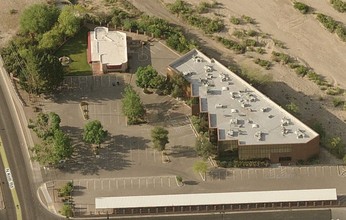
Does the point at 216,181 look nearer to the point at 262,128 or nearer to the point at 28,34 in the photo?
the point at 262,128

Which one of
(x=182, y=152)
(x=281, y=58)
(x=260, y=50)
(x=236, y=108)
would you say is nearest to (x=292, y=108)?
(x=236, y=108)

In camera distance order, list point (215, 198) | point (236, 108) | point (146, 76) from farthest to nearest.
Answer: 1. point (146, 76)
2. point (236, 108)
3. point (215, 198)

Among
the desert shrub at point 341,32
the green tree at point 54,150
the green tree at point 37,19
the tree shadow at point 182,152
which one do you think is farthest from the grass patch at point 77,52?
the desert shrub at point 341,32

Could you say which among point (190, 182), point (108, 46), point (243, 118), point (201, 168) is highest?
point (108, 46)

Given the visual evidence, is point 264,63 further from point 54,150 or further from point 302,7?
point 54,150

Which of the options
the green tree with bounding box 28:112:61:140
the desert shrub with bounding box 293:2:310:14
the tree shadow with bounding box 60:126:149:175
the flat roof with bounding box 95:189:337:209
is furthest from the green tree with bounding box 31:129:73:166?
the desert shrub with bounding box 293:2:310:14

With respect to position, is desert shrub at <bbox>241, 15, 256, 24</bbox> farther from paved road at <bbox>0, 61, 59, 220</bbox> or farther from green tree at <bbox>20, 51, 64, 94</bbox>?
paved road at <bbox>0, 61, 59, 220</bbox>
